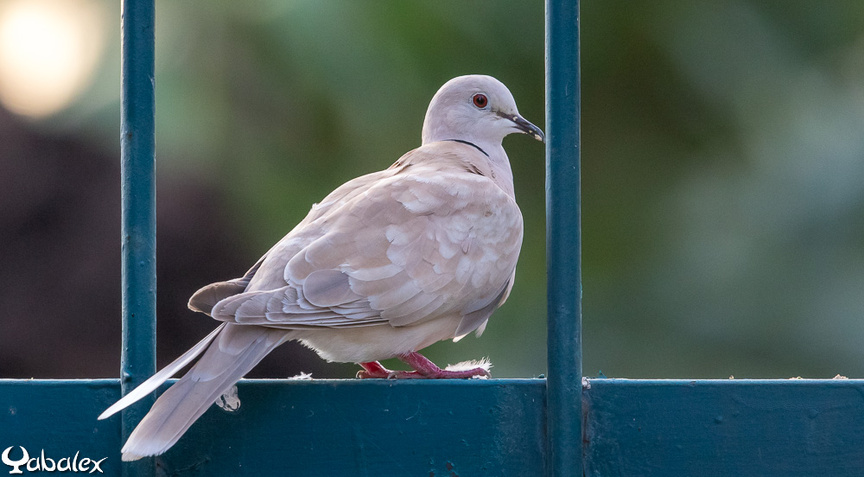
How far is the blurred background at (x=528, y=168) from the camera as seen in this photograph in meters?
5.69

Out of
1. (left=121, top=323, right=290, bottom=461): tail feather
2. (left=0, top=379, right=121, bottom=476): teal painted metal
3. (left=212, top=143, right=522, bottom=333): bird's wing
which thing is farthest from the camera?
(left=212, top=143, right=522, bottom=333): bird's wing

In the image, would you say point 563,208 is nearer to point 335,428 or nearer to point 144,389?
point 335,428

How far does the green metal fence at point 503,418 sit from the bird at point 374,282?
125 millimetres

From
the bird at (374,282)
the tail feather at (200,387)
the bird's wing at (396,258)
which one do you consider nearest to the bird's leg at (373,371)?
the bird at (374,282)

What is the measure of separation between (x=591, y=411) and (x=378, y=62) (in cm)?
446

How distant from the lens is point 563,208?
6.36ft

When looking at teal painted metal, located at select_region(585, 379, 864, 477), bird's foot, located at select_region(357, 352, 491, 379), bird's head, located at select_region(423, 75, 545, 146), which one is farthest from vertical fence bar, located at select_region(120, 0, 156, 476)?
bird's head, located at select_region(423, 75, 545, 146)

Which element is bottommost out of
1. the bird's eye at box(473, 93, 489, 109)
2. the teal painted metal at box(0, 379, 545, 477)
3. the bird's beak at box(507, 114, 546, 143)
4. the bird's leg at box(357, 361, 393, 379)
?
the teal painted metal at box(0, 379, 545, 477)

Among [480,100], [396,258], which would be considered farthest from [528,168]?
[396,258]

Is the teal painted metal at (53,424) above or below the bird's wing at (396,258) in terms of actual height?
below

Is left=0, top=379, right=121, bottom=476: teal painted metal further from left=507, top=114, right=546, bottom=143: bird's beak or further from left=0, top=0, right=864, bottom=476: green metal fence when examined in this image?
left=507, top=114, right=546, bottom=143: bird's beak

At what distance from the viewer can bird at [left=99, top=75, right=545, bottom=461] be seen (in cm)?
210

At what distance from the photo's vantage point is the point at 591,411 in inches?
75.7

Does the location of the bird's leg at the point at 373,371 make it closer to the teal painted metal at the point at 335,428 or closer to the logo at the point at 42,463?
the teal painted metal at the point at 335,428
